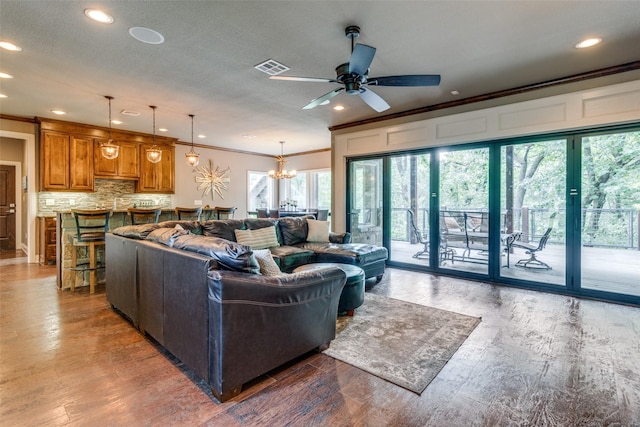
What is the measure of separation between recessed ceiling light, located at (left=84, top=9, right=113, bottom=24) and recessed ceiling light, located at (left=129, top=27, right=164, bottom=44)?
7.2 inches

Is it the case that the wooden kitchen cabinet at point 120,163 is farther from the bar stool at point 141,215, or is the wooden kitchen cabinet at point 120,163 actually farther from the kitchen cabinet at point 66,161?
the bar stool at point 141,215

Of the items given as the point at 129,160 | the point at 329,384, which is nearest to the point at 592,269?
the point at 329,384

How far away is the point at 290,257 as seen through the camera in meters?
4.29

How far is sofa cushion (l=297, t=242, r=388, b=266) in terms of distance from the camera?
4160mm

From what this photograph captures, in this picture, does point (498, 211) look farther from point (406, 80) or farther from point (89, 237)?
point (89, 237)

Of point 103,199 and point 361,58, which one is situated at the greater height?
point 361,58

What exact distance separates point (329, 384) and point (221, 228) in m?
2.89

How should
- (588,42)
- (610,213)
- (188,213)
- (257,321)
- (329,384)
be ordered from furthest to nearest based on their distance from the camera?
1. (188,213)
2. (610,213)
3. (588,42)
4. (329,384)
5. (257,321)

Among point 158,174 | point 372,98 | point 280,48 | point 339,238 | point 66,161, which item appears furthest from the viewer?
point 158,174

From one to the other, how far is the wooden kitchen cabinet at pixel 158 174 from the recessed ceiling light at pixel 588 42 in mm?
8018

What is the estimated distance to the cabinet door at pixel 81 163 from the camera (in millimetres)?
6281

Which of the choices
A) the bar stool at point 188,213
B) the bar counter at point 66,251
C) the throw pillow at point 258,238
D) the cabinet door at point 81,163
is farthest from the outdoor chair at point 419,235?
the cabinet door at point 81,163

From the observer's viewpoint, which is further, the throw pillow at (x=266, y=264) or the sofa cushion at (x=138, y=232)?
the sofa cushion at (x=138, y=232)

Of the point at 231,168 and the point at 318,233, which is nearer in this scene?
the point at 318,233
